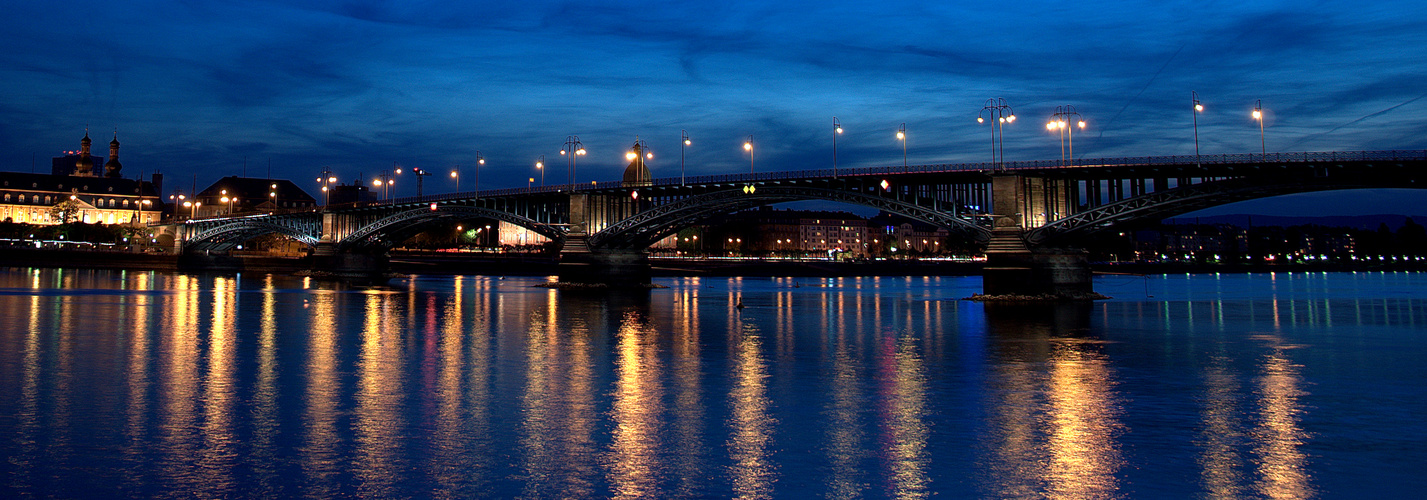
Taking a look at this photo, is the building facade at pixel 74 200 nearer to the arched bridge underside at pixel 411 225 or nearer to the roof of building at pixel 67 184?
the roof of building at pixel 67 184

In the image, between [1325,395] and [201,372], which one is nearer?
[1325,395]

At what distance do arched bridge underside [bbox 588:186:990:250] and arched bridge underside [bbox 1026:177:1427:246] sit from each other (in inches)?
200

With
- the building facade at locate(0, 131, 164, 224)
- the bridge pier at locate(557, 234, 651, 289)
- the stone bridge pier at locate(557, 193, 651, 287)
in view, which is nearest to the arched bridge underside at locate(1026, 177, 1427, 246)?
the bridge pier at locate(557, 234, 651, 289)

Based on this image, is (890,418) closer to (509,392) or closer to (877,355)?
(509,392)

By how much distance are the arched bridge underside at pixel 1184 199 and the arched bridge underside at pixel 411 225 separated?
1873 inches

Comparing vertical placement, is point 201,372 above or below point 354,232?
below

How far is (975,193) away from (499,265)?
78729 millimetres

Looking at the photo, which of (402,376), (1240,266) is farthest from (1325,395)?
(1240,266)

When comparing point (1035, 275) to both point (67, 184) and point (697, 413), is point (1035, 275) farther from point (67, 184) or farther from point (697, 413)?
point (67, 184)

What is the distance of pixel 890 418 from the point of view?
15.8 meters

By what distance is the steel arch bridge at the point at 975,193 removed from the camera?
184 feet

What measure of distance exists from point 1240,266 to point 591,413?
629ft

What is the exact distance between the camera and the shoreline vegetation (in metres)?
125

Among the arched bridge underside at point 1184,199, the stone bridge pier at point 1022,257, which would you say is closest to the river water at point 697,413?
the arched bridge underside at point 1184,199
